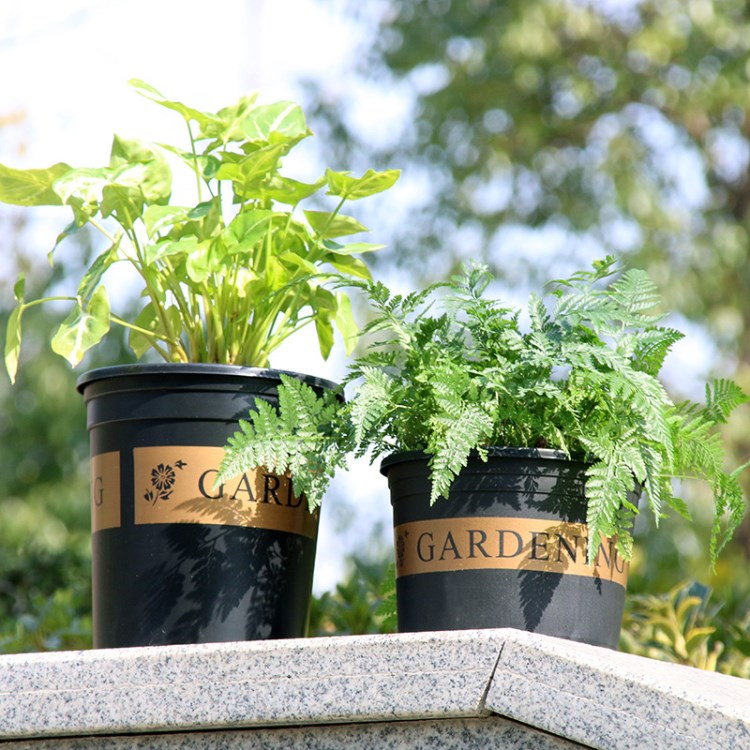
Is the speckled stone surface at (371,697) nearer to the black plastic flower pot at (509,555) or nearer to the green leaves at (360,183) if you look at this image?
the black plastic flower pot at (509,555)

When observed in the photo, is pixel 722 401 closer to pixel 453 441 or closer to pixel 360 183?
pixel 453 441

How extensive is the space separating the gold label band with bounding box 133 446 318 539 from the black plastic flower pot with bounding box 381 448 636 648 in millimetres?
232

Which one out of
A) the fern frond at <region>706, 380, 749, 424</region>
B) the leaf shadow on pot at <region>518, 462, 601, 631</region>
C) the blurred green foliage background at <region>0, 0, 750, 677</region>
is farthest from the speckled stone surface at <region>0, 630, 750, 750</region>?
the blurred green foliage background at <region>0, 0, 750, 677</region>

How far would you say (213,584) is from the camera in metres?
1.52

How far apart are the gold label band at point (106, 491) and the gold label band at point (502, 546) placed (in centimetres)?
46

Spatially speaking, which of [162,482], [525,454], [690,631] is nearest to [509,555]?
[525,454]

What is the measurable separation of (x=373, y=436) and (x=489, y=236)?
5.89m

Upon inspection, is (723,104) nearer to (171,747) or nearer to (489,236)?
(489,236)

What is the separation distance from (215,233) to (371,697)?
34.0 inches

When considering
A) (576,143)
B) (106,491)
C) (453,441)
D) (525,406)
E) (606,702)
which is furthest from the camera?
(576,143)

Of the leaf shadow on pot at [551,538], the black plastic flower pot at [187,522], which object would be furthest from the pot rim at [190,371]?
the leaf shadow on pot at [551,538]

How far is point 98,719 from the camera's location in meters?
1.24

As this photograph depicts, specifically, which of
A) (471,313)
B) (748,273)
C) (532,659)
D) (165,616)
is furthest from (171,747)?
(748,273)

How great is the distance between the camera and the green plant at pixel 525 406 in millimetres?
1416
